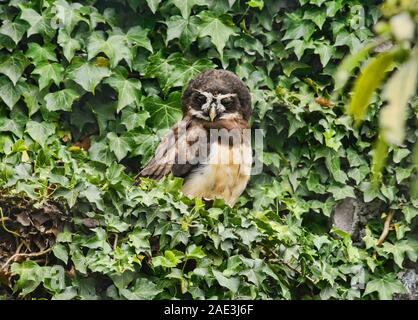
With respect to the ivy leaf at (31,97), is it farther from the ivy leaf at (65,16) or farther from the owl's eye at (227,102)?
the owl's eye at (227,102)

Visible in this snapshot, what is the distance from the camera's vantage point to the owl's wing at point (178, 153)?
4578 millimetres

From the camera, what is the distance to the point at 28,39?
5137 mm

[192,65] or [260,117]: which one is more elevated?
[192,65]

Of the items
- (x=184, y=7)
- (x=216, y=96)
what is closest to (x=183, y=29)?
(x=184, y=7)

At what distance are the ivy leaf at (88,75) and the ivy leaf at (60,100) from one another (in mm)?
97

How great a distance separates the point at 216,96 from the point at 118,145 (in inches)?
29.3

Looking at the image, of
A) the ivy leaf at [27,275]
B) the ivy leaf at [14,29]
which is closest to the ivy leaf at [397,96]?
the ivy leaf at [27,275]

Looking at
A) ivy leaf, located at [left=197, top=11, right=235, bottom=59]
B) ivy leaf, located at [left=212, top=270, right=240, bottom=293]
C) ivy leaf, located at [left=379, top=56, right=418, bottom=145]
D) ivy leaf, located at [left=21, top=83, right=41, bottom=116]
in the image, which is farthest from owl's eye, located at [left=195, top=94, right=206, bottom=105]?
ivy leaf, located at [left=379, top=56, right=418, bottom=145]

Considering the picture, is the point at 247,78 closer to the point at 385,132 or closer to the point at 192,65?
the point at 192,65

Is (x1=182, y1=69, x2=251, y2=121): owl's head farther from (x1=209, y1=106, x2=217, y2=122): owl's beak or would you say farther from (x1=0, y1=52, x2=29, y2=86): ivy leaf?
(x1=0, y1=52, x2=29, y2=86): ivy leaf

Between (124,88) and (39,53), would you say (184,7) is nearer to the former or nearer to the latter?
(124,88)

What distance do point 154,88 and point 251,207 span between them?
1.05 m

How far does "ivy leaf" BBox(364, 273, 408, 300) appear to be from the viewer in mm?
4766
